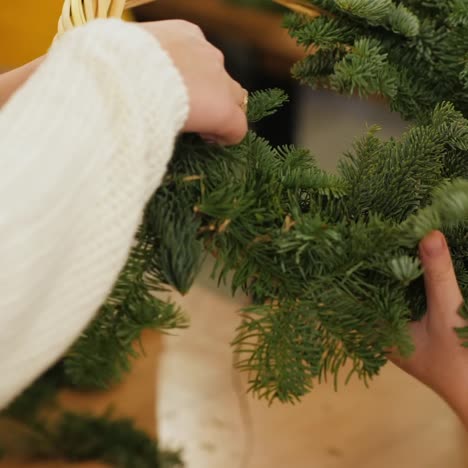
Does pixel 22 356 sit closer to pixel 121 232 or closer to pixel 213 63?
pixel 121 232

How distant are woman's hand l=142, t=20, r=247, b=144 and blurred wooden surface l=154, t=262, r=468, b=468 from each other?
31.6 inches

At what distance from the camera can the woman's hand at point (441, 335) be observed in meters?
0.45

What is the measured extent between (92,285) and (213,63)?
17 cm

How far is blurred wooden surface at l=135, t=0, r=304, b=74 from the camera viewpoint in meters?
1.86

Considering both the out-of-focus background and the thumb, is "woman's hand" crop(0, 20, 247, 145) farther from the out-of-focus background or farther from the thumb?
the out-of-focus background

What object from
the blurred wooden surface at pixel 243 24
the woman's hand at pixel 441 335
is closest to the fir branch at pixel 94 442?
the woman's hand at pixel 441 335

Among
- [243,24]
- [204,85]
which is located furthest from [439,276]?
[243,24]

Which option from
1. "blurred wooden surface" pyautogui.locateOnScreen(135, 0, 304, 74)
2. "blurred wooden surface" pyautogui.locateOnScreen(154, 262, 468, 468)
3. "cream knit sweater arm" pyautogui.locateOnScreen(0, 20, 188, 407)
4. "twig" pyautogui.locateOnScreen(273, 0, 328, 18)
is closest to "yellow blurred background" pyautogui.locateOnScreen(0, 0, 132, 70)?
"twig" pyautogui.locateOnScreen(273, 0, 328, 18)

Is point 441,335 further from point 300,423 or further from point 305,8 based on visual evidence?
point 300,423

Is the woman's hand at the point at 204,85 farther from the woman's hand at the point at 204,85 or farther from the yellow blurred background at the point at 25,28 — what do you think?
the yellow blurred background at the point at 25,28

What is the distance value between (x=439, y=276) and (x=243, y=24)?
1.56 metres

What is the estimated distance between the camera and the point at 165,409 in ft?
3.98

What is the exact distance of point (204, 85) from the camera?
415 millimetres

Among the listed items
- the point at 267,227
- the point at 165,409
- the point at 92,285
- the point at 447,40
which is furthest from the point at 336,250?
the point at 165,409
